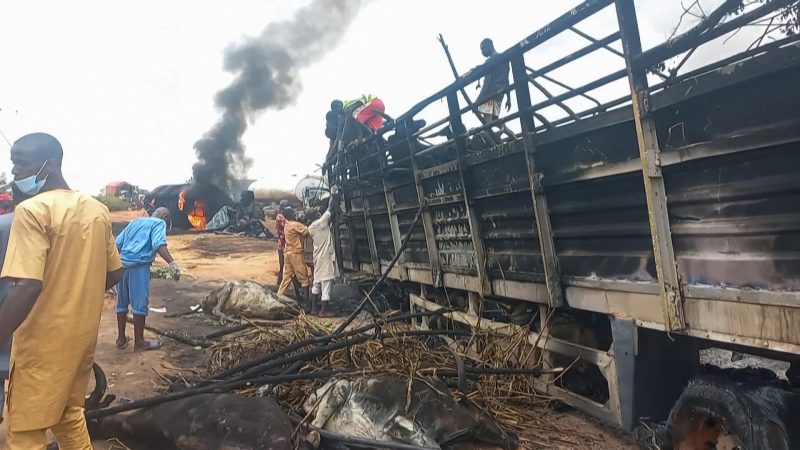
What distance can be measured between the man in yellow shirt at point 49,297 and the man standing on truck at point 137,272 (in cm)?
297

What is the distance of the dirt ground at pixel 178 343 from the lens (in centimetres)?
332

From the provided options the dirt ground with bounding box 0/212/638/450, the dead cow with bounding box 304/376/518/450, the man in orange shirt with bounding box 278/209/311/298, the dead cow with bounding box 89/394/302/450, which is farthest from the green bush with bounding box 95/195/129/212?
the dead cow with bounding box 304/376/518/450

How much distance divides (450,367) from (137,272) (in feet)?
11.7

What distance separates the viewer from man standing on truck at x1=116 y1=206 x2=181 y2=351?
17.6 ft

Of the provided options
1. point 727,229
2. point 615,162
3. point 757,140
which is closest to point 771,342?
point 727,229

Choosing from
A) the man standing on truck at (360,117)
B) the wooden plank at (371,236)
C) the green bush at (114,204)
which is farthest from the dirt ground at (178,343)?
the green bush at (114,204)

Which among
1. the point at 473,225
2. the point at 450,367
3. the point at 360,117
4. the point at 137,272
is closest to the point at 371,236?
the point at 360,117

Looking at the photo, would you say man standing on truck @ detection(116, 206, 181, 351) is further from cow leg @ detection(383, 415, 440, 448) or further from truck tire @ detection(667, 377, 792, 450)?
truck tire @ detection(667, 377, 792, 450)

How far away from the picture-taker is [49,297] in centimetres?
230

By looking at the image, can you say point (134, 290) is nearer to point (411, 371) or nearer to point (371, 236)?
point (371, 236)

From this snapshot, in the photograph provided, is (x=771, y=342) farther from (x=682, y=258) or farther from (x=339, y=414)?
(x=339, y=414)

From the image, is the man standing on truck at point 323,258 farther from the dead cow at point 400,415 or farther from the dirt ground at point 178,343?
the dead cow at point 400,415

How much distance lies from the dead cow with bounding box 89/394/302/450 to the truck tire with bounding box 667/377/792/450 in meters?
1.94

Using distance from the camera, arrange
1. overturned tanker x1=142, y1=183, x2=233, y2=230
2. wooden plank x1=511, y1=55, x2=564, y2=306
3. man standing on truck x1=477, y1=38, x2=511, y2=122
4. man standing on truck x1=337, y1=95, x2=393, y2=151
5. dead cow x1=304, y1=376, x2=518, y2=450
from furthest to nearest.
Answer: overturned tanker x1=142, y1=183, x2=233, y2=230
man standing on truck x1=337, y1=95, x2=393, y2=151
man standing on truck x1=477, y1=38, x2=511, y2=122
wooden plank x1=511, y1=55, x2=564, y2=306
dead cow x1=304, y1=376, x2=518, y2=450
